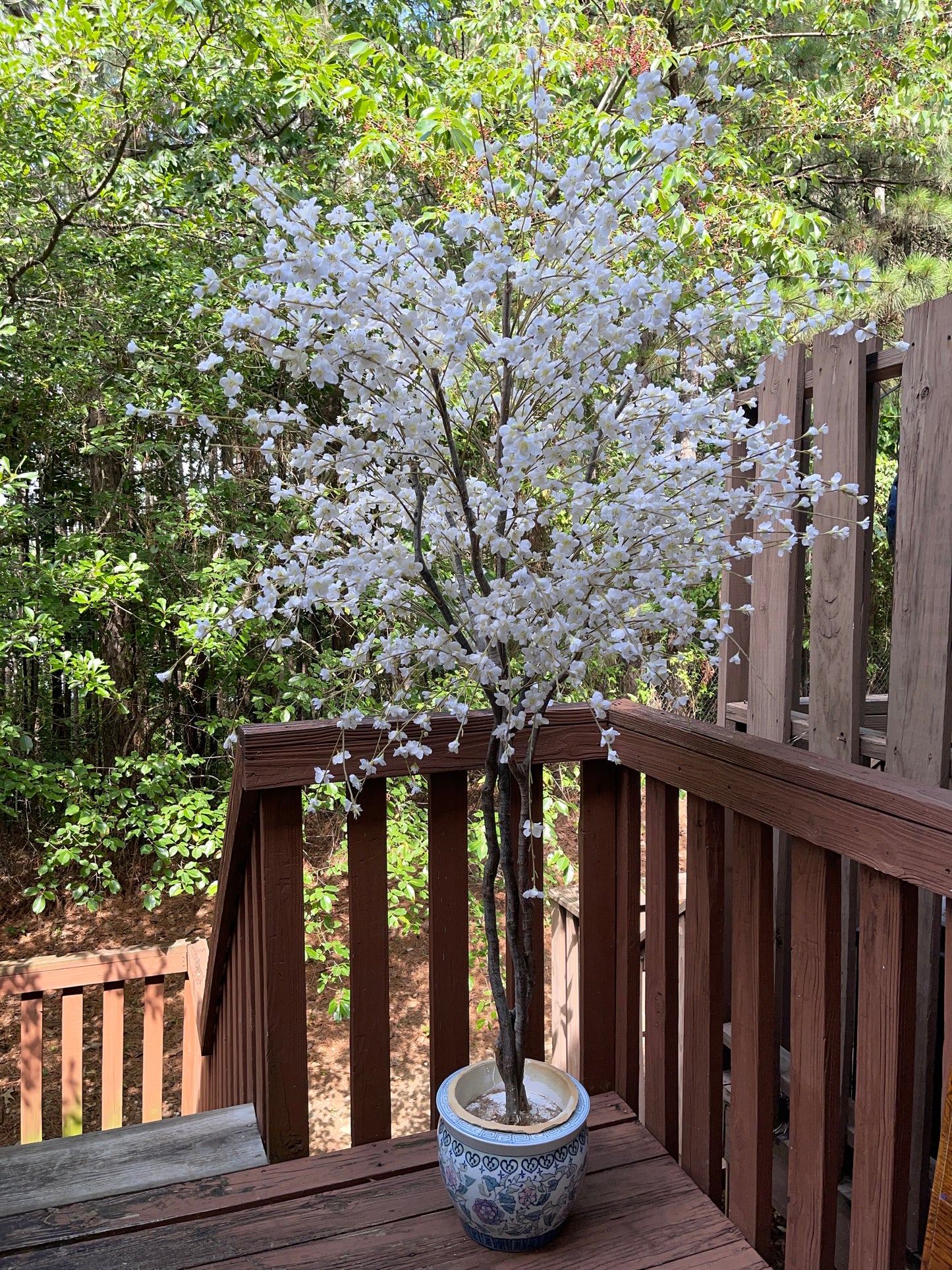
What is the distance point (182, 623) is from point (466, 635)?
2.79m

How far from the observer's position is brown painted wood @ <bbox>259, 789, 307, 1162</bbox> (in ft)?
4.65

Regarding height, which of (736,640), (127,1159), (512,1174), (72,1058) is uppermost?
(736,640)

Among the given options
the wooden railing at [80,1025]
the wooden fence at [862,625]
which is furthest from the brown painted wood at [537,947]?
the wooden railing at [80,1025]

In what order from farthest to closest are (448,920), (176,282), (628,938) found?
(176,282) < (628,938) < (448,920)

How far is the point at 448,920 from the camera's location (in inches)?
59.6

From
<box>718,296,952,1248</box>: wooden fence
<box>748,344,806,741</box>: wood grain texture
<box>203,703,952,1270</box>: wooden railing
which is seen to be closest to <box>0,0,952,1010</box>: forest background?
<box>748,344,806,741</box>: wood grain texture

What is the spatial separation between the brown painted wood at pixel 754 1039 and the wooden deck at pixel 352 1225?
53 millimetres

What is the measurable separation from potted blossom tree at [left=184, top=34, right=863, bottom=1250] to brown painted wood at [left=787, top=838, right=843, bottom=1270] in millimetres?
302

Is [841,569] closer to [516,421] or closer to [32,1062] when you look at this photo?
[516,421]

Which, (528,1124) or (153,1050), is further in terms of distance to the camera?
(153,1050)

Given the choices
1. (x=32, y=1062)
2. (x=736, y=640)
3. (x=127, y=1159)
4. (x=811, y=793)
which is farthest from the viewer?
(x=32, y=1062)

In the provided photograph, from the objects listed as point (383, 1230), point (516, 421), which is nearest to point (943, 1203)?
point (383, 1230)

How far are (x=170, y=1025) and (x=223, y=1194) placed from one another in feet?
10.5

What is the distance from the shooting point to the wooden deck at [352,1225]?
3.89 ft
